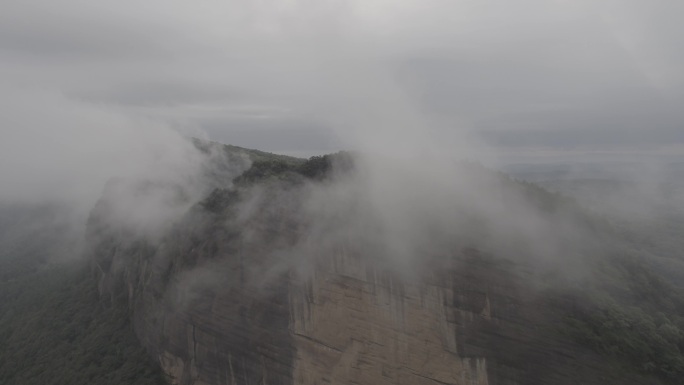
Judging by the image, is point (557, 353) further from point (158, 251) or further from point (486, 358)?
point (158, 251)

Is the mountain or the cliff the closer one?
the mountain

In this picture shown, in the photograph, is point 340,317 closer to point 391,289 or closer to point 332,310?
point 332,310

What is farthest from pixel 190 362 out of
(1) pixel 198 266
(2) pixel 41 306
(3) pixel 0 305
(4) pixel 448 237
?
(3) pixel 0 305

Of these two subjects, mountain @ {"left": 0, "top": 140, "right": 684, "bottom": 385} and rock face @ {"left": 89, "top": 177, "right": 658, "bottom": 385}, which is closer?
mountain @ {"left": 0, "top": 140, "right": 684, "bottom": 385}

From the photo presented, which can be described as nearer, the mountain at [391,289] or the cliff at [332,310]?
the mountain at [391,289]
